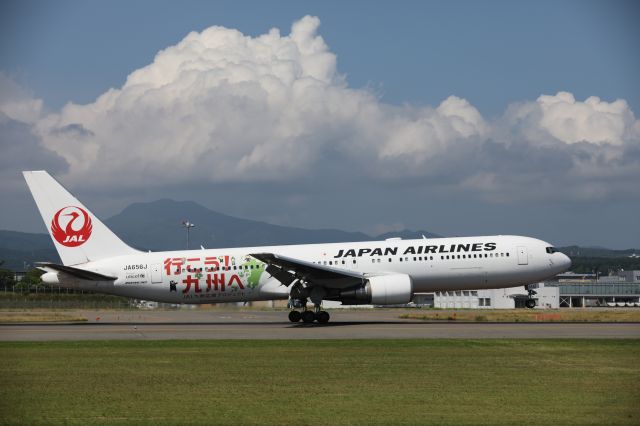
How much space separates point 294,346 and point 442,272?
1539 centimetres

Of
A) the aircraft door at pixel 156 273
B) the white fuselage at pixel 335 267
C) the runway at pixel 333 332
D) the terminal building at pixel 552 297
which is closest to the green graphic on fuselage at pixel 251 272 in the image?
the white fuselage at pixel 335 267

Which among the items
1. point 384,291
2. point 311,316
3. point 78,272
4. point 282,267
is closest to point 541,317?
point 384,291

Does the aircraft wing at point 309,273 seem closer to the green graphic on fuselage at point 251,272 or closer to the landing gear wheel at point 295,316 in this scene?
the green graphic on fuselage at point 251,272

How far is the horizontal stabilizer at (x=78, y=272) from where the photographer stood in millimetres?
42094

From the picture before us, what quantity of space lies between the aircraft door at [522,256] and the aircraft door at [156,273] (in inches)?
741

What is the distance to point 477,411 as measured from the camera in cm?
1592

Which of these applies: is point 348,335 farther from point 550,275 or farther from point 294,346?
point 550,275

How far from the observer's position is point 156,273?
144 feet

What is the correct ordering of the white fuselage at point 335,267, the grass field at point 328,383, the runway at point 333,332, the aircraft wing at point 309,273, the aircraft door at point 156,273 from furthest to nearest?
the aircraft door at point 156,273 < the white fuselage at point 335,267 < the aircraft wing at point 309,273 < the runway at point 333,332 < the grass field at point 328,383

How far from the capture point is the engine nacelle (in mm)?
40750

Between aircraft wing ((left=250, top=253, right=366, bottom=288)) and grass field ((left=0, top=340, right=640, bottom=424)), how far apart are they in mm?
10881

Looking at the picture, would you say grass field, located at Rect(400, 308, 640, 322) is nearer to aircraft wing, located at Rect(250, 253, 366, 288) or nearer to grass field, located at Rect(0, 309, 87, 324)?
aircraft wing, located at Rect(250, 253, 366, 288)

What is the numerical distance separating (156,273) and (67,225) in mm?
5644

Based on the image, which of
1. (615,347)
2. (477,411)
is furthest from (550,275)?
(477,411)
